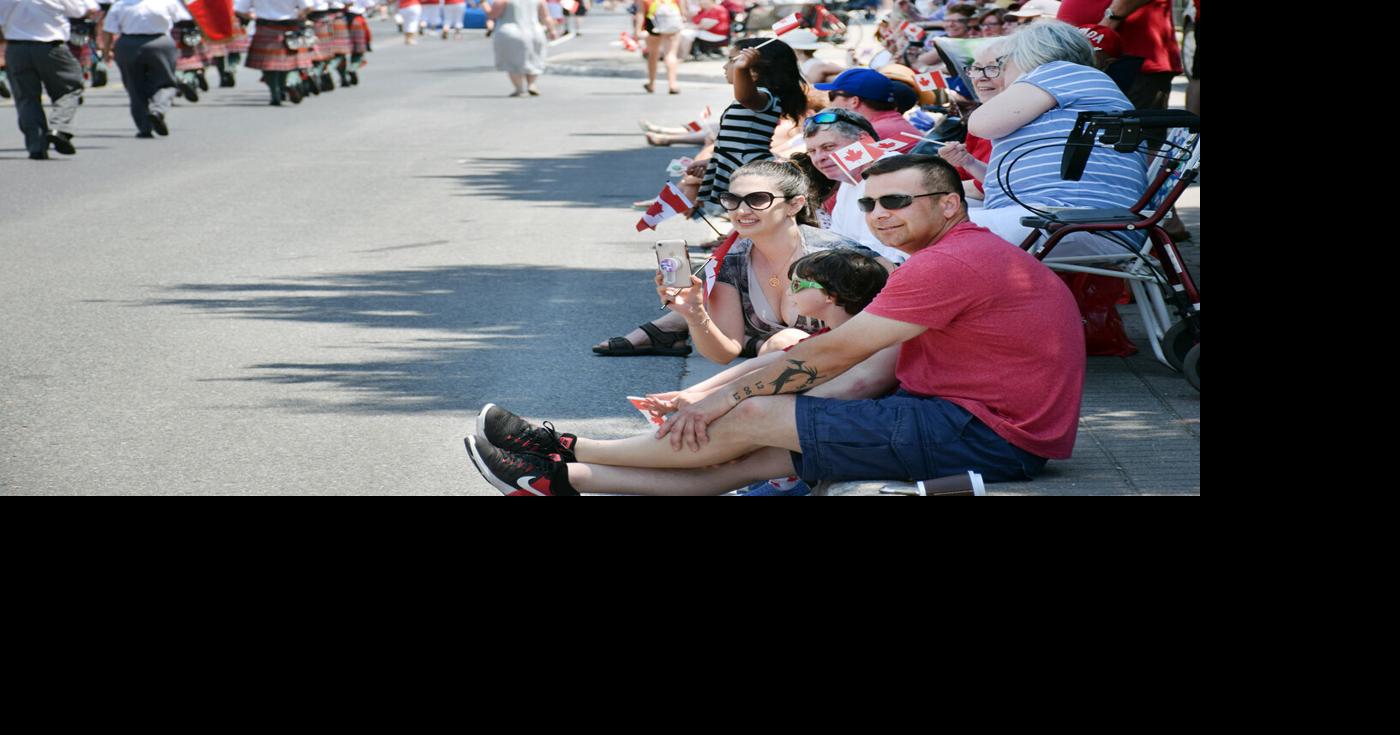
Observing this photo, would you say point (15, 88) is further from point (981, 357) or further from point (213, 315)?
point (981, 357)

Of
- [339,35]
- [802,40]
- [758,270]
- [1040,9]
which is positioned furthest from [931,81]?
[339,35]

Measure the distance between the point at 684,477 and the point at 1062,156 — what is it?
232cm

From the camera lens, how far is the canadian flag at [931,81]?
28.8 ft

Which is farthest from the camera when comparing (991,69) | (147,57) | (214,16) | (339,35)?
(339,35)

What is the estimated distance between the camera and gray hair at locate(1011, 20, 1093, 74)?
258 inches

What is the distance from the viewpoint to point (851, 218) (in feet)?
21.6

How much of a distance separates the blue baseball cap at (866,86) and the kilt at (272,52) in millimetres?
13843

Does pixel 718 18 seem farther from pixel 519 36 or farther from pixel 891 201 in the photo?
pixel 891 201

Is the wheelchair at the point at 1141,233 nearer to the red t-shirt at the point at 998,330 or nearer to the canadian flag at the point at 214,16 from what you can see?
the red t-shirt at the point at 998,330

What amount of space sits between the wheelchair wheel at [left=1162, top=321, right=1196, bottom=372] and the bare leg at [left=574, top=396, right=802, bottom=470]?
6.39 ft
